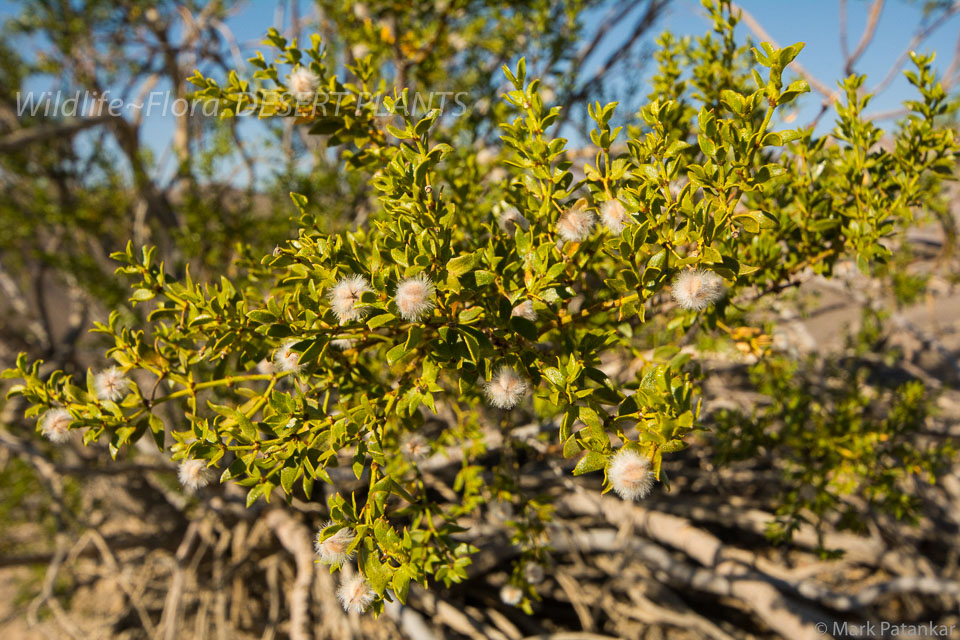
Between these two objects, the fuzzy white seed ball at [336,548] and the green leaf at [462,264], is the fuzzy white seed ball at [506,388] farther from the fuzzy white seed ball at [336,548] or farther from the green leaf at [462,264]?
the fuzzy white seed ball at [336,548]

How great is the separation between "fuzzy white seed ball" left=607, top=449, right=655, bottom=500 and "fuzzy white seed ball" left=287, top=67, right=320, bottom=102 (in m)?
1.32

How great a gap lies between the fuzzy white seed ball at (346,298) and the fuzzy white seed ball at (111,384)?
650 millimetres

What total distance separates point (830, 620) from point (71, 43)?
23.6 feet

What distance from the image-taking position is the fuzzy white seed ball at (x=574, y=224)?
119 cm

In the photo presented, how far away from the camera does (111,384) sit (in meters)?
1.29

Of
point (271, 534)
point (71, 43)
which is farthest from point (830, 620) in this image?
point (71, 43)

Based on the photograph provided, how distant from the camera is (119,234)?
529 centimetres

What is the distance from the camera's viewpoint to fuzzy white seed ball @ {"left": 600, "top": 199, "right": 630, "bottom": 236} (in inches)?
45.9

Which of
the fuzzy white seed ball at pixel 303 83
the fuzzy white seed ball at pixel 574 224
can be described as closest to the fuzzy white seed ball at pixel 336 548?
the fuzzy white seed ball at pixel 574 224

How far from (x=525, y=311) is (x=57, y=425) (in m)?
1.18

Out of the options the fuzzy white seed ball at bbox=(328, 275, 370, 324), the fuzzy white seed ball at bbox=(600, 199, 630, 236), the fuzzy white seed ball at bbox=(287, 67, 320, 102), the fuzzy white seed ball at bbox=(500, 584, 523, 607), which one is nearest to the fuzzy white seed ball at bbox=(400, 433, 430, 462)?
the fuzzy white seed ball at bbox=(328, 275, 370, 324)

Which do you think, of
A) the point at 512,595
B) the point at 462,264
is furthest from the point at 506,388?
the point at 512,595

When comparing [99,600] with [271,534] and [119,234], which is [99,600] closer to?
[271,534]

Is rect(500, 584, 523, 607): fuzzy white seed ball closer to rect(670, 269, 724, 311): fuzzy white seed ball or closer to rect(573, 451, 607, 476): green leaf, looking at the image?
rect(573, 451, 607, 476): green leaf
